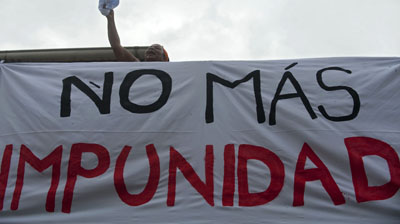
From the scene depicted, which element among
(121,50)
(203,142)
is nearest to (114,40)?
(121,50)

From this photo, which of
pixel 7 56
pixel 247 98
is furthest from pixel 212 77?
pixel 7 56

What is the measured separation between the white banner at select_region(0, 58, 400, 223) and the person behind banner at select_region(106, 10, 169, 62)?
18.1 inches

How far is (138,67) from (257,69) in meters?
0.79

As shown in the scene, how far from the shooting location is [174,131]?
2801 mm

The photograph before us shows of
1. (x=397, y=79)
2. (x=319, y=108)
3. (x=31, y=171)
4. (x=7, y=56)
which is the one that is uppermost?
(x=7, y=56)

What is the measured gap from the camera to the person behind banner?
343cm

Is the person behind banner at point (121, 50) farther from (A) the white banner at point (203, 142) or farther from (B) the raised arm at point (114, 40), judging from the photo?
(A) the white banner at point (203, 142)

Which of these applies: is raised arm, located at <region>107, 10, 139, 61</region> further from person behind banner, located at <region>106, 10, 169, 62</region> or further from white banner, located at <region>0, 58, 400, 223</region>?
white banner, located at <region>0, 58, 400, 223</region>

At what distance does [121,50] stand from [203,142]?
1.21 metres

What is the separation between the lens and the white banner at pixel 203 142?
8.48ft

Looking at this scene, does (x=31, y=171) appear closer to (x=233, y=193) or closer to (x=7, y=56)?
(x=233, y=193)

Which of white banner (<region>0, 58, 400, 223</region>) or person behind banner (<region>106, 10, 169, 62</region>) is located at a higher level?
person behind banner (<region>106, 10, 169, 62</region>)

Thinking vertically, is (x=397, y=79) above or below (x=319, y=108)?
above

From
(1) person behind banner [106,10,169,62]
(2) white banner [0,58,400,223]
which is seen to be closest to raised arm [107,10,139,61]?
(1) person behind banner [106,10,169,62]
